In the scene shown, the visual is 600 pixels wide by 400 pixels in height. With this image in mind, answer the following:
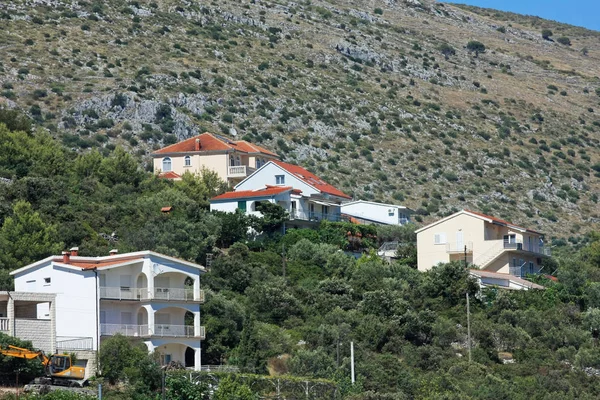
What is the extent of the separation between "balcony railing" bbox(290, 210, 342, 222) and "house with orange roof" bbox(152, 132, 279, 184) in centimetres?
931

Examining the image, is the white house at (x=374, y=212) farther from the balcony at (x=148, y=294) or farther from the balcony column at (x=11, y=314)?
the balcony column at (x=11, y=314)

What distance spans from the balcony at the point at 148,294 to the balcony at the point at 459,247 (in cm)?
3065

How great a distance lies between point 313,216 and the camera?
94.2 metres

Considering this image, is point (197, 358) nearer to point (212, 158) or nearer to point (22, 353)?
point (22, 353)

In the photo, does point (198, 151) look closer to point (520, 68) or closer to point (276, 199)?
point (276, 199)

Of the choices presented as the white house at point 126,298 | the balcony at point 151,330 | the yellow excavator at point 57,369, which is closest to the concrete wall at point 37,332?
the white house at point 126,298

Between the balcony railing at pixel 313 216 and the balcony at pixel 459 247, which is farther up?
the balcony railing at pixel 313 216

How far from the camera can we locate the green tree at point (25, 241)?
6738 centimetres

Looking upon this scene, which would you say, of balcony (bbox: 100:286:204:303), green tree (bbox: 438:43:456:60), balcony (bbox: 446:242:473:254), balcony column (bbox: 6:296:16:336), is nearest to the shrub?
green tree (bbox: 438:43:456:60)

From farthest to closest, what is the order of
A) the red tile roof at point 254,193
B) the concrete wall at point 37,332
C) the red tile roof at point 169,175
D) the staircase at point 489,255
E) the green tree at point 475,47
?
the green tree at point 475,47 < the red tile roof at point 169,175 < the red tile roof at point 254,193 < the staircase at point 489,255 < the concrete wall at point 37,332

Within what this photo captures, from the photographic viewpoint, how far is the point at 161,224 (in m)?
79.6

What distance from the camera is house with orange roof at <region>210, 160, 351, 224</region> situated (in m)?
90.9

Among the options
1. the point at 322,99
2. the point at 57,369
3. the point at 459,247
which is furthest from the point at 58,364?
the point at 322,99

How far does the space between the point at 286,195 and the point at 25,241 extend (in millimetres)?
27021
